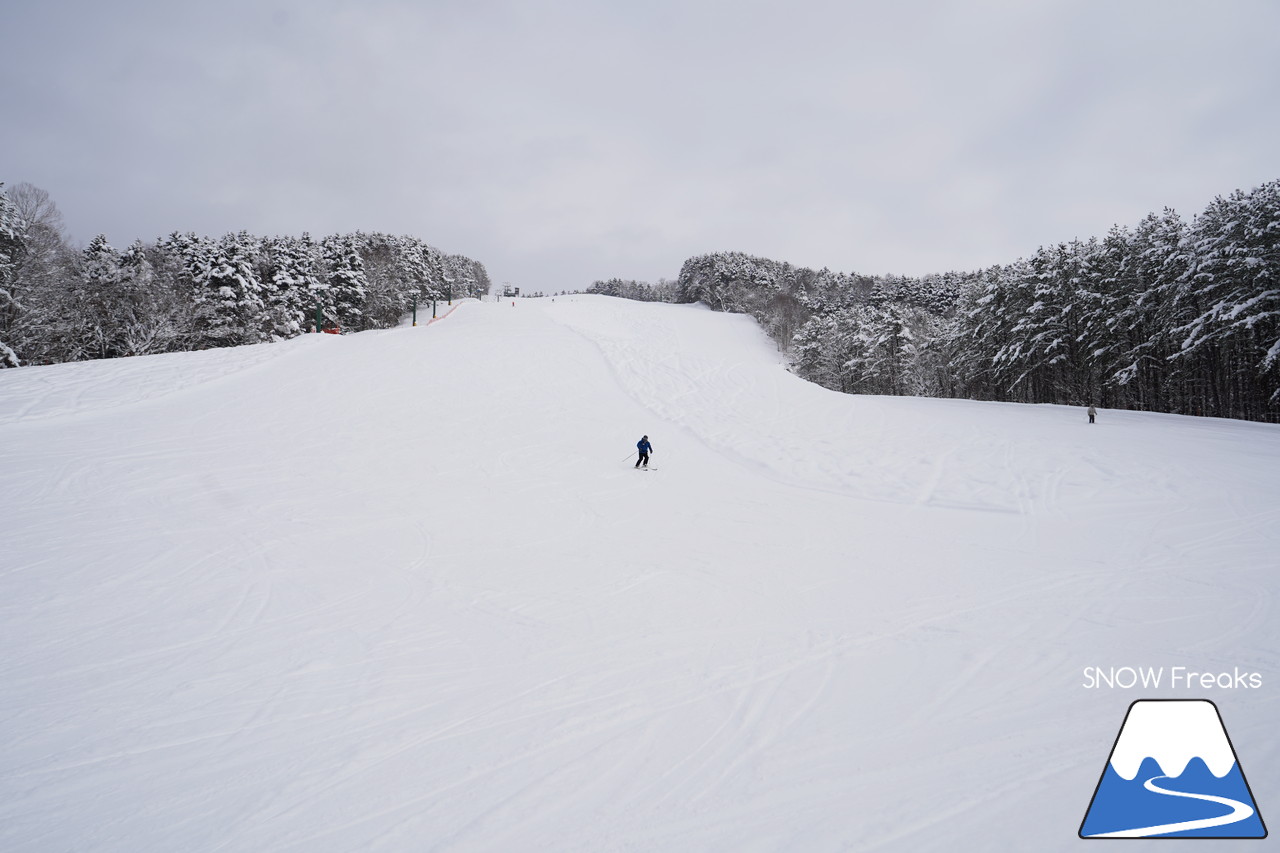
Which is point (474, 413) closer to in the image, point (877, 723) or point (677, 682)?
point (677, 682)

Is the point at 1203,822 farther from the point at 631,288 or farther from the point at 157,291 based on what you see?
the point at 631,288

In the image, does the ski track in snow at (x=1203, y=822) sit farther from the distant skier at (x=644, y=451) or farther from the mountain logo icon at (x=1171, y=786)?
the distant skier at (x=644, y=451)

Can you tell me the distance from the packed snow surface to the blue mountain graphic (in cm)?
15

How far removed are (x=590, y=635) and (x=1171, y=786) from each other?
5198mm

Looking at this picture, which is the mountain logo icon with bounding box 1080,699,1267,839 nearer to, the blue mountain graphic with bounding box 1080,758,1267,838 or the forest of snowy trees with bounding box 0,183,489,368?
the blue mountain graphic with bounding box 1080,758,1267,838

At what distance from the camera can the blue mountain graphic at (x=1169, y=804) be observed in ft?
11.2

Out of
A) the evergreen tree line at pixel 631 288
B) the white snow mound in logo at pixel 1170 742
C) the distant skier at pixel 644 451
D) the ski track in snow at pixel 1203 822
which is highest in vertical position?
the evergreen tree line at pixel 631 288

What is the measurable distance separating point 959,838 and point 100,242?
171ft

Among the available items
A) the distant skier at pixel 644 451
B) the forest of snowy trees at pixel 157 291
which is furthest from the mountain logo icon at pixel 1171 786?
the forest of snowy trees at pixel 157 291

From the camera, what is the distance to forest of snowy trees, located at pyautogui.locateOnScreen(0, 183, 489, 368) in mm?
24844

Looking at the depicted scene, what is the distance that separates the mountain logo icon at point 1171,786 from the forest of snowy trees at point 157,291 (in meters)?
36.8

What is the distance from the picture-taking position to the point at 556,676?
5.21m

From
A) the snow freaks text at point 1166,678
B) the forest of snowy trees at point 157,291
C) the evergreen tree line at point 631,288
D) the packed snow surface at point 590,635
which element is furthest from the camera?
the evergreen tree line at point 631,288

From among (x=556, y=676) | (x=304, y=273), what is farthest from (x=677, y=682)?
(x=304, y=273)
